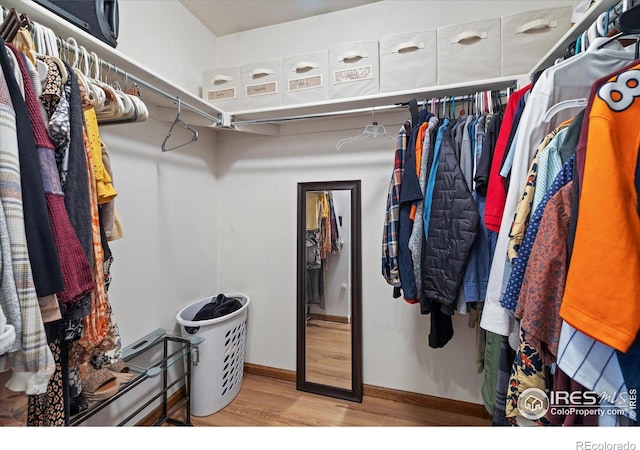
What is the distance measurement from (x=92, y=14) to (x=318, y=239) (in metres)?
1.56

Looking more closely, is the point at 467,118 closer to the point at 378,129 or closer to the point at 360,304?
the point at 378,129

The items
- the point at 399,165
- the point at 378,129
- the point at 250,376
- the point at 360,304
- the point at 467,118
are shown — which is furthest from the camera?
the point at 250,376

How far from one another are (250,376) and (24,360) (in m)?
1.85

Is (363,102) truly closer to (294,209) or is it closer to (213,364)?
(294,209)

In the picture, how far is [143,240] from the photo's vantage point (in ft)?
5.41

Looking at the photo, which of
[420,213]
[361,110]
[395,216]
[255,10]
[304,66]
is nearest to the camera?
[420,213]

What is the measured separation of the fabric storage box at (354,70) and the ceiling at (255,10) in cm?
54

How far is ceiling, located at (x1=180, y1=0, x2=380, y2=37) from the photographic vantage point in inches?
75.0

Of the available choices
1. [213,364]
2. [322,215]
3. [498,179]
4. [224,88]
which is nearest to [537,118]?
[498,179]

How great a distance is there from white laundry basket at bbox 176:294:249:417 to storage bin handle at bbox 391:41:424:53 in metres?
1.80

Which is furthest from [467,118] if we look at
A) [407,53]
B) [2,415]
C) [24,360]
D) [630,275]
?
A: [2,415]

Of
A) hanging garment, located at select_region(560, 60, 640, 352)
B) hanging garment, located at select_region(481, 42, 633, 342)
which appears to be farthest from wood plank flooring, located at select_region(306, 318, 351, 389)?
hanging garment, located at select_region(560, 60, 640, 352)

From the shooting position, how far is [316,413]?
181 centimetres

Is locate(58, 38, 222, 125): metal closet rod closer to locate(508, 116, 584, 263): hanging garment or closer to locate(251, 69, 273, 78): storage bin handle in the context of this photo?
locate(251, 69, 273, 78): storage bin handle
